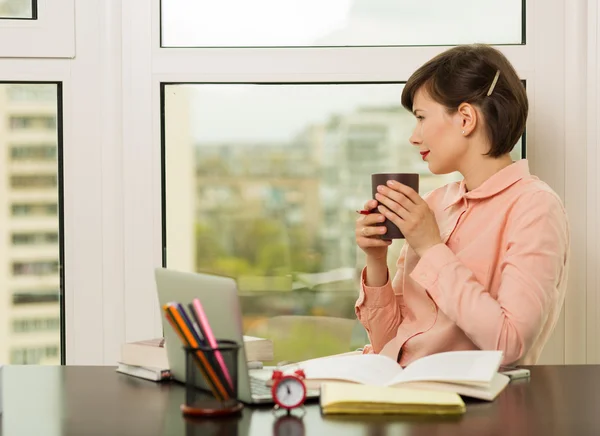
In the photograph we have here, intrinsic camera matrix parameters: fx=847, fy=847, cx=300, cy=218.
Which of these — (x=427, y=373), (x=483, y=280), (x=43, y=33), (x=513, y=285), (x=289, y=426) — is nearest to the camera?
(x=289, y=426)

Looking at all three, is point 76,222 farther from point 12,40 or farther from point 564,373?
point 564,373

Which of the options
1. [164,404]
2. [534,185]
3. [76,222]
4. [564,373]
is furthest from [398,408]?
[76,222]

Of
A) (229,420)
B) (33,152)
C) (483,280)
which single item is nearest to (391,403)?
(229,420)

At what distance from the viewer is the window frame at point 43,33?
7.26ft

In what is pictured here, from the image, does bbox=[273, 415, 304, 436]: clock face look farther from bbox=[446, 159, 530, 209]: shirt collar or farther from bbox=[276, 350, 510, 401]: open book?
bbox=[446, 159, 530, 209]: shirt collar

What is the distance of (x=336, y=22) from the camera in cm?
228

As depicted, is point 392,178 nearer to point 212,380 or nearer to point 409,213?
point 409,213

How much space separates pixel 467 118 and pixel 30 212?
Result: 121cm

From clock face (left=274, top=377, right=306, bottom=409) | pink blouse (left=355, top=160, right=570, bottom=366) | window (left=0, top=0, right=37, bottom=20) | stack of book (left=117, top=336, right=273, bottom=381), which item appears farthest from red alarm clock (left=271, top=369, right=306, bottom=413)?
window (left=0, top=0, right=37, bottom=20)

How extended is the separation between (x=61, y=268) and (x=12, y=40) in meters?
0.61

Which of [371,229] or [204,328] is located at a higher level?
[371,229]

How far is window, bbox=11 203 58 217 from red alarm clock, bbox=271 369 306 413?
1.28 meters

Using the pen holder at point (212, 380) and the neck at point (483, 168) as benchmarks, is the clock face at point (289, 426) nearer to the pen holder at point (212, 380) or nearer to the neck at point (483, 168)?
the pen holder at point (212, 380)

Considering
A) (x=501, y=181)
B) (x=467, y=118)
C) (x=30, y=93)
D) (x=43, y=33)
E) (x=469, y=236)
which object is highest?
(x=43, y=33)
